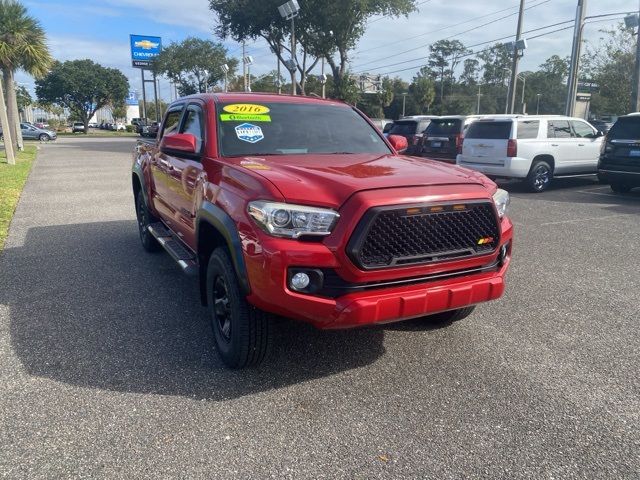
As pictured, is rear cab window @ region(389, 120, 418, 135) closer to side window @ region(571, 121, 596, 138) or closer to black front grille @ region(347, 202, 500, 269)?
side window @ region(571, 121, 596, 138)

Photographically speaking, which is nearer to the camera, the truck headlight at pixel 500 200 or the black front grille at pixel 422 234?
the black front grille at pixel 422 234

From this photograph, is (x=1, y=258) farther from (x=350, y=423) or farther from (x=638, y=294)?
(x=638, y=294)

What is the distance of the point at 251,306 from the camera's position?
125 inches

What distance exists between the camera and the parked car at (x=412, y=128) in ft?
53.2

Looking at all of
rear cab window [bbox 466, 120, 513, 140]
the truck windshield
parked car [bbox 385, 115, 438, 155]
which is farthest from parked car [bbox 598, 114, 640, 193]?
the truck windshield

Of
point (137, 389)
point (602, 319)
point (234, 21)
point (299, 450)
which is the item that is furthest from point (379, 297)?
point (234, 21)

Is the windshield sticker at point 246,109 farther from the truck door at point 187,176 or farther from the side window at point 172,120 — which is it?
the side window at point 172,120

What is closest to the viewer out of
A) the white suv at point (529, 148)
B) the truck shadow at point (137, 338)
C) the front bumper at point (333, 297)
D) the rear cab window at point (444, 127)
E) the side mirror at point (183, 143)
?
the front bumper at point (333, 297)

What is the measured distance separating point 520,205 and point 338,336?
7705mm

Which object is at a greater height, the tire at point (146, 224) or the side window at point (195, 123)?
the side window at point (195, 123)

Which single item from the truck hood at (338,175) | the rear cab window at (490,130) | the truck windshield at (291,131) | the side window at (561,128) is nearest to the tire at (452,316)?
the truck hood at (338,175)

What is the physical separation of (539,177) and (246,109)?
32.0ft

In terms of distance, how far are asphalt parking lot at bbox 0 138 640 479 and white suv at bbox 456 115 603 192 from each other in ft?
21.2

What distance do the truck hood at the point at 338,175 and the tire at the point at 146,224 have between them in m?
2.96
